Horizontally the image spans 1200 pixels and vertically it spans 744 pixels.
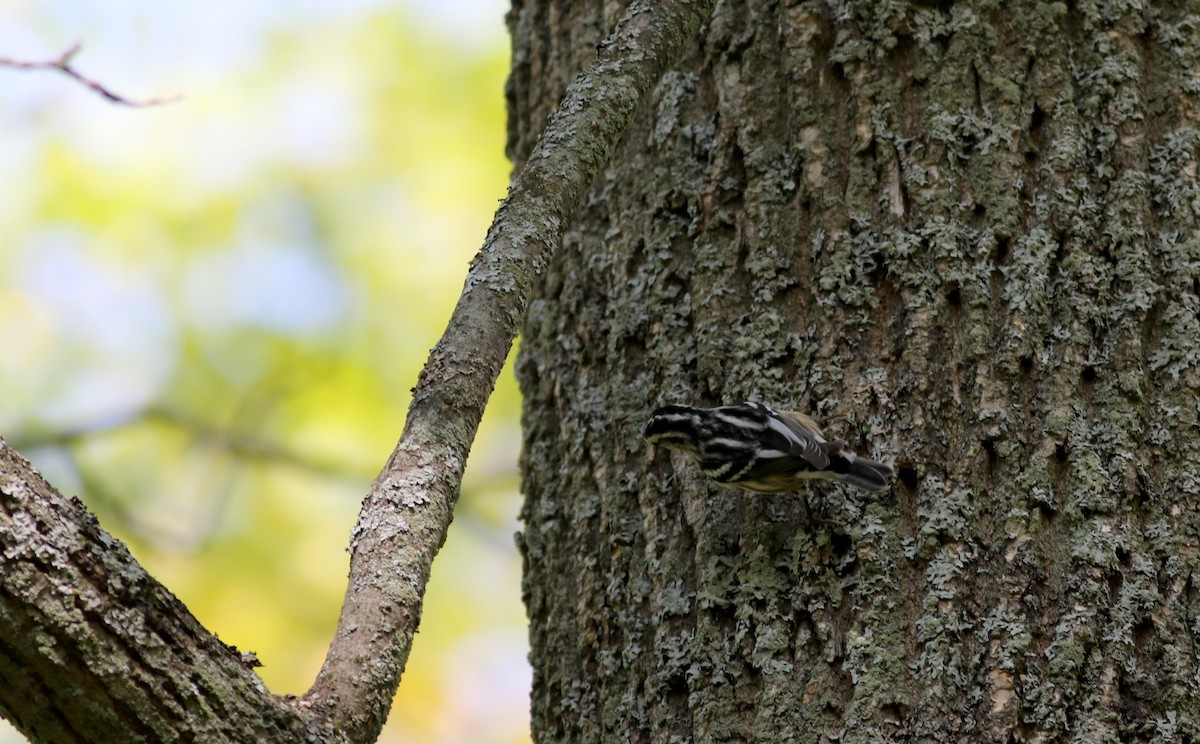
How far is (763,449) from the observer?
2.64 metres

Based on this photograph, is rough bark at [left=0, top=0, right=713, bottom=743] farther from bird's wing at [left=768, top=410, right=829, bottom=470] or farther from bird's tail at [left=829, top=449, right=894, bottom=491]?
bird's tail at [left=829, top=449, right=894, bottom=491]

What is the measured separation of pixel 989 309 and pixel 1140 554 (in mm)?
624

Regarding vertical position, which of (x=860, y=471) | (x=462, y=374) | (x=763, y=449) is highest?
(x=462, y=374)

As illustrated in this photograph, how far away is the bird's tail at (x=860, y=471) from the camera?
8.63 feet

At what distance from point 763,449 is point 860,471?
0.22 meters

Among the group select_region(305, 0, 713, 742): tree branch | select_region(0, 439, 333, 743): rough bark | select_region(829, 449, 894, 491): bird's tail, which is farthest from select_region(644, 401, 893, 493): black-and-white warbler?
select_region(0, 439, 333, 743): rough bark

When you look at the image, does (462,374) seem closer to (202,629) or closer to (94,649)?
(202,629)

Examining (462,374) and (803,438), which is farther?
(803,438)

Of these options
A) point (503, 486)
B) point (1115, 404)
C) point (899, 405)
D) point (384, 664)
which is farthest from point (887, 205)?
point (503, 486)

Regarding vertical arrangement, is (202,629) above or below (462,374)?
below

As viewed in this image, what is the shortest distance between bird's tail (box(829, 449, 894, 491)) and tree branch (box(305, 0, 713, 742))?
2.50 feet

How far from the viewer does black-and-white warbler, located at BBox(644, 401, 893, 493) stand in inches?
104

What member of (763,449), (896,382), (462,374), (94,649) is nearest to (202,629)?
(94,649)

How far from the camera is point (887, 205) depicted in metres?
2.93
